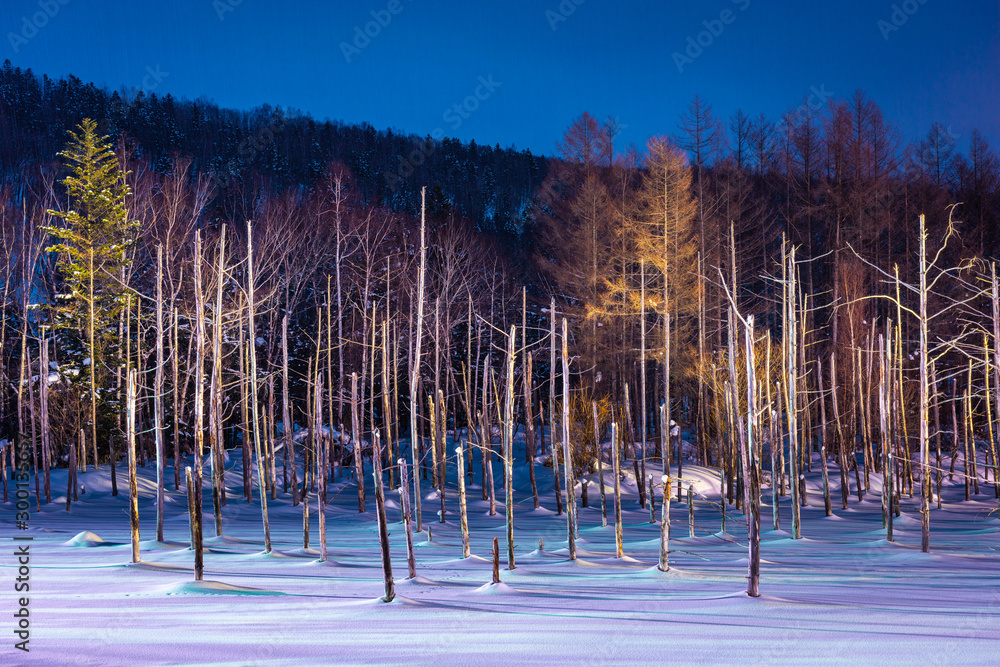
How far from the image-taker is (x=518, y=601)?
740 cm

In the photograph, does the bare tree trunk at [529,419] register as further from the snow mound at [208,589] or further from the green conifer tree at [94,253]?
the green conifer tree at [94,253]

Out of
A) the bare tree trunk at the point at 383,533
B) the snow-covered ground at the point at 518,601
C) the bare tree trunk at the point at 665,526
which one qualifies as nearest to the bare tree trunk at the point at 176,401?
A: the snow-covered ground at the point at 518,601

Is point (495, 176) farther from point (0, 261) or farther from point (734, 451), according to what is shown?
point (734, 451)

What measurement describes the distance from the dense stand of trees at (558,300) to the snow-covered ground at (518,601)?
13.9ft

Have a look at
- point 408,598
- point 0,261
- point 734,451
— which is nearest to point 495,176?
point 0,261

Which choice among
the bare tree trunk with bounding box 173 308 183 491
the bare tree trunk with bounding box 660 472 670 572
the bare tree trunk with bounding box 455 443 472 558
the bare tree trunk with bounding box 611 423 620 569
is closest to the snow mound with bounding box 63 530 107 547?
the bare tree trunk with bounding box 173 308 183 491

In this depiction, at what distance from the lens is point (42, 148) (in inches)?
1608

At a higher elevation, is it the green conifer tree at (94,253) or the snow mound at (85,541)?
the green conifer tree at (94,253)

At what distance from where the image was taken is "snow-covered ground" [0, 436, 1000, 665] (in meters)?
5.45

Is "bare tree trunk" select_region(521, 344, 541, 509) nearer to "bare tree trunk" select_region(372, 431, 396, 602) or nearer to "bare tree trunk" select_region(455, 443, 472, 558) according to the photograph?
"bare tree trunk" select_region(455, 443, 472, 558)

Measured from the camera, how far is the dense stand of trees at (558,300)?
19469 mm

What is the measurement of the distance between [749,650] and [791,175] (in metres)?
28.3

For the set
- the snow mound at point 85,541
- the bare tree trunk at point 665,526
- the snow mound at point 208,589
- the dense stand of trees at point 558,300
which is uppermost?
the dense stand of trees at point 558,300

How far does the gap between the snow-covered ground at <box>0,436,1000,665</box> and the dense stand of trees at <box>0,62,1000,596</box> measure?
423cm
